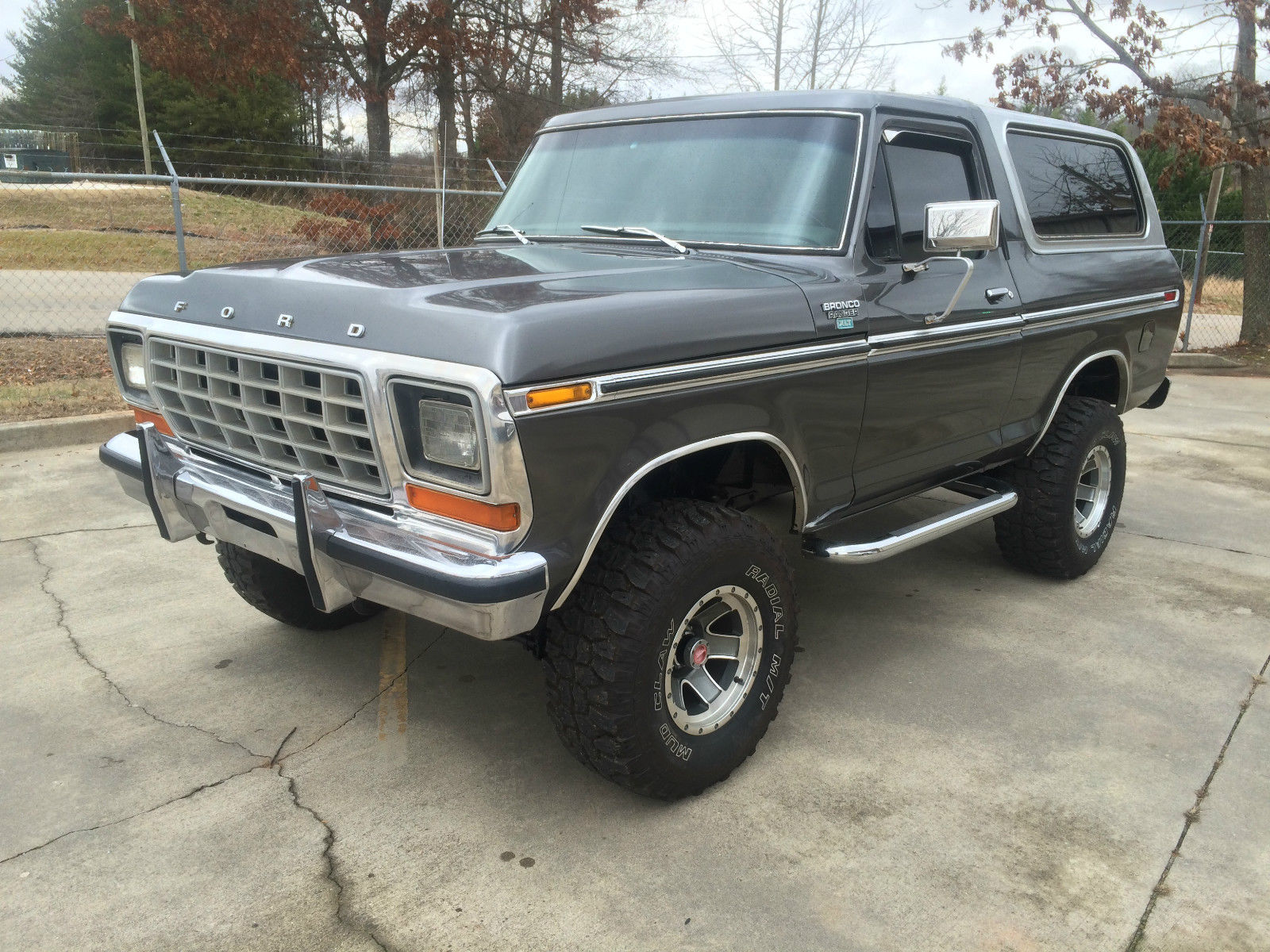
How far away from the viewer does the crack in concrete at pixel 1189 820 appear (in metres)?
2.47

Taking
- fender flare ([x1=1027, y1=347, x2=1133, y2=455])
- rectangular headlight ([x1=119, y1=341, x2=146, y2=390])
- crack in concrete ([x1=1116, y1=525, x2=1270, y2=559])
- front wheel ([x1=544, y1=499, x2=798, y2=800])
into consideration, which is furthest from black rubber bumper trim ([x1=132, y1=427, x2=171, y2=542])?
crack in concrete ([x1=1116, y1=525, x2=1270, y2=559])

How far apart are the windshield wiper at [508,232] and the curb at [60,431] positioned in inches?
155

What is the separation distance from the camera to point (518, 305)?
2537mm

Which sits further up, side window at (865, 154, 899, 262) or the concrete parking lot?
side window at (865, 154, 899, 262)

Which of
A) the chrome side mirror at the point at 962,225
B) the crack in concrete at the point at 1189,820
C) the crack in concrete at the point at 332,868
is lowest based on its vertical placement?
the crack in concrete at the point at 332,868

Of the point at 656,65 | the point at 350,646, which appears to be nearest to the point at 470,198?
the point at 656,65

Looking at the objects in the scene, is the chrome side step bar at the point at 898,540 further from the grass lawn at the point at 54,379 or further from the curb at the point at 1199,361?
the curb at the point at 1199,361

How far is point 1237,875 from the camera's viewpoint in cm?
267

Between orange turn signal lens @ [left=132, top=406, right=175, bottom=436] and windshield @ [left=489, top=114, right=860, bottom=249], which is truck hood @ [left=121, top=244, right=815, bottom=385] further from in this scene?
orange turn signal lens @ [left=132, top=406, right=175, bottom=436]

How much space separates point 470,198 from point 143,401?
1221 centimetres

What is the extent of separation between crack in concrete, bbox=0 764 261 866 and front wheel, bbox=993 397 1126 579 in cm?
327

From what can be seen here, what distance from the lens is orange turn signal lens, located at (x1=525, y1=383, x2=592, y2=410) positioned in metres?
2.38

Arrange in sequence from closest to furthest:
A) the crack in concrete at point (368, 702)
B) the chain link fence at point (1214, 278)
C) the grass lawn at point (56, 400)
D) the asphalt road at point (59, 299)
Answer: the crack in concrete at point (368, 702) → the grass lawn at point (56, 400) → the asphalt road at point (59, 299) → the chain link fence at point (1214, 278)

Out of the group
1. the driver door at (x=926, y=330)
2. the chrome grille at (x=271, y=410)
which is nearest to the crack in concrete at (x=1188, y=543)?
the driver door at (x=926, y=330)
